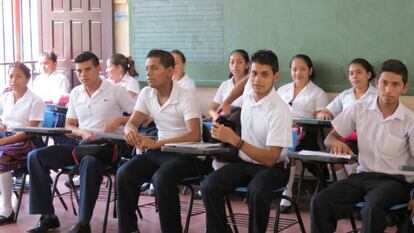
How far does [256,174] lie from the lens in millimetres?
3584

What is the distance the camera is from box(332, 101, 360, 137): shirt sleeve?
11.9 feet

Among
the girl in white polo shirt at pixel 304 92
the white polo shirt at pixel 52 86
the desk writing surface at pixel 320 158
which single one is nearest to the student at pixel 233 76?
the girl in white polo shirt at pixel 304 92

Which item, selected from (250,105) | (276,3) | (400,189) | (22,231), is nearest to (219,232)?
(250,105)

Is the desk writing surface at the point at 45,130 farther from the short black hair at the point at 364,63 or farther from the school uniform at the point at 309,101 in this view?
the short black hair at the point at 364,63

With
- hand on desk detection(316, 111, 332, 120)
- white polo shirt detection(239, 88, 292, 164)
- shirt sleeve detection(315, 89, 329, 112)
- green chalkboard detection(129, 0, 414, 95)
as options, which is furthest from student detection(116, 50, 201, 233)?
green chalkboard detection(129, 0, 414, 95)

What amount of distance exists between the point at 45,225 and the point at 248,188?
1.62 meters

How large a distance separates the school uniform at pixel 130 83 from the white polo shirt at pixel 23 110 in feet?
3.96

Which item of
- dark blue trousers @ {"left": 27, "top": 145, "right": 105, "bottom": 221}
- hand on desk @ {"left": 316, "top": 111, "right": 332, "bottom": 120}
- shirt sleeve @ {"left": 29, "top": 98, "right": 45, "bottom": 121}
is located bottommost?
dark blue trousers @ {"left": 27, "top": 145, "right": 105, "bottom": 221}

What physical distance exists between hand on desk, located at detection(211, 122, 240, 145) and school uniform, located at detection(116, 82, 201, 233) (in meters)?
0.38

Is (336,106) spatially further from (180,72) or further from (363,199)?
(363,199)

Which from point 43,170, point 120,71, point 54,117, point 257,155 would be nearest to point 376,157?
point 257,155

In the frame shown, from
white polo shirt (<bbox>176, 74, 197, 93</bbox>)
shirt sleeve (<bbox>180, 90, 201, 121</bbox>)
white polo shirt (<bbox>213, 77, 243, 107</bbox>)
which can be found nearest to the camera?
shirt sleeve (<bbox>180, 90, 201, 121</bbox>)

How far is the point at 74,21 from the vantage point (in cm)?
694

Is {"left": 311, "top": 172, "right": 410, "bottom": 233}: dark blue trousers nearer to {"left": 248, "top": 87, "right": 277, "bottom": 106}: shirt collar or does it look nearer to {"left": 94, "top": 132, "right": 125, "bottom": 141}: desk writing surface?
{"left": 248, "top": 87, "right": 277, "bottom": 106}: shirt collar
